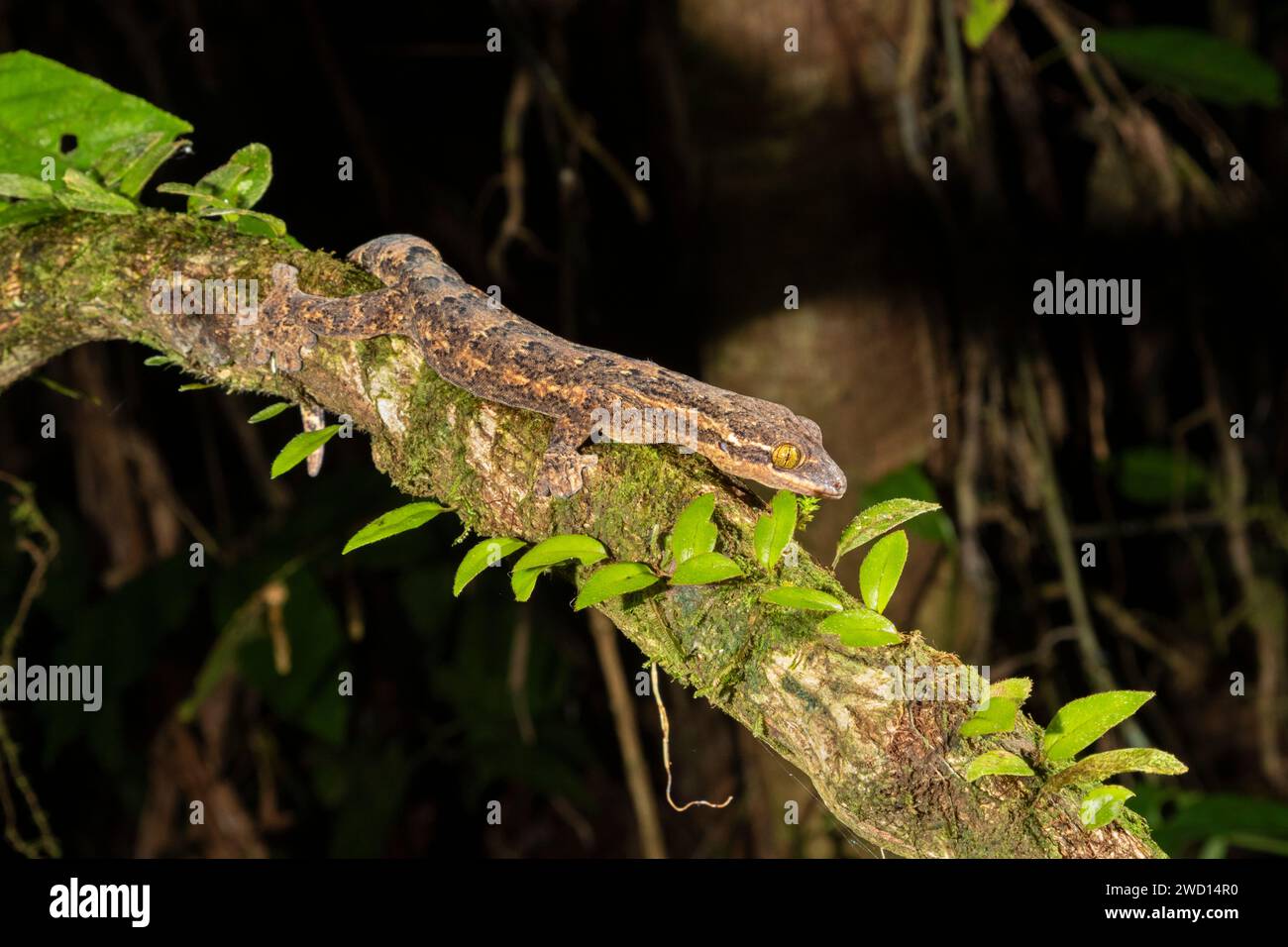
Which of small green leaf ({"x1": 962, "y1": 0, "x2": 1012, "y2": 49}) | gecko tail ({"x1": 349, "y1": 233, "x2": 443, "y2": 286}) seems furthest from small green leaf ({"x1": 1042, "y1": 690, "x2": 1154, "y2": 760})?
small green leaf ({"x1": 962, "y1": 0, "x2": 1012, "y2": 49})

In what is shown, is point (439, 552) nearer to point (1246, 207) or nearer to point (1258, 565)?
point (1246, 207)

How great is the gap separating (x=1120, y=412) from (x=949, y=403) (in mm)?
2980

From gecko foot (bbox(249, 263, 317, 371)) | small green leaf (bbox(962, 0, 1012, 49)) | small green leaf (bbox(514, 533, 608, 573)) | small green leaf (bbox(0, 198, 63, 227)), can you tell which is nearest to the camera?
small green leaf (bbox(514, 533, 608, 573))

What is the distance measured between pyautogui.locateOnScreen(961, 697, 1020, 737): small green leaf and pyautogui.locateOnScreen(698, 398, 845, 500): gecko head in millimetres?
1071

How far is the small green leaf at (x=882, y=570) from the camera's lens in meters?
2.20

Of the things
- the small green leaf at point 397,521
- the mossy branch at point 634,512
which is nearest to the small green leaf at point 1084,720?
the mossy branch at point 634,512

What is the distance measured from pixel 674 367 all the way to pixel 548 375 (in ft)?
14.9

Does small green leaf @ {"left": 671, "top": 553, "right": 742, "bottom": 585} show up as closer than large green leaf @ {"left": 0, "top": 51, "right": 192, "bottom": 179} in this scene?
Yes

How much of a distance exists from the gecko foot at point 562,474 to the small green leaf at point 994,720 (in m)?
0.97

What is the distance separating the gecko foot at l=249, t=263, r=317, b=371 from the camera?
2.74 meters

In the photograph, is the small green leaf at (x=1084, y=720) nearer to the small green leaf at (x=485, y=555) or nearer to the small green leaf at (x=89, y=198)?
the small green leaf at (x=485, y=555)

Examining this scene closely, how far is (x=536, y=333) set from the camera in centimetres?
318

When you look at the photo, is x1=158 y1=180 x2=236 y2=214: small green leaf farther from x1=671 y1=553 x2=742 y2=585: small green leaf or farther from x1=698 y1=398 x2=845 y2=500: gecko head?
x1=671 y1=553 x2=742 y2=585: small green leaf

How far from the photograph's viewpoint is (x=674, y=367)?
7.48m
